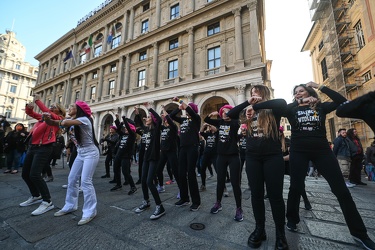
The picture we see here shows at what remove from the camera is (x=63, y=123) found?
8.91 feet

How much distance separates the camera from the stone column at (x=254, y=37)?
47.4ft

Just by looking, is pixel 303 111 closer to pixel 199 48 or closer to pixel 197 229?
pixel 197 229

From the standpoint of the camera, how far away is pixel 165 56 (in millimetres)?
19797

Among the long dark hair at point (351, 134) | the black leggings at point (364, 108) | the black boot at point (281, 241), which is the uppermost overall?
the long dark hair at point (351, 134)

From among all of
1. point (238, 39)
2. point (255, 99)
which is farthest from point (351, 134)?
point (238, 39)

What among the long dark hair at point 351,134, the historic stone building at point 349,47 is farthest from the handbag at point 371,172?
the historic stone building at point 349,47

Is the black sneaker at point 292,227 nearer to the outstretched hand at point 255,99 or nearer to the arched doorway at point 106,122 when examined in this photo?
the outstretched hand at point 255,99

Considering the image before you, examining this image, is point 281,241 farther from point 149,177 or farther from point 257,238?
point 149,177

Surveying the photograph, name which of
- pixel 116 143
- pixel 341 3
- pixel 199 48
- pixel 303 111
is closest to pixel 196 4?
pixel 199 48

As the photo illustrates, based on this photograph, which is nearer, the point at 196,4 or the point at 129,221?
the point at 129,221

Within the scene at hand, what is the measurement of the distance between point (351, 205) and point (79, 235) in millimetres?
3399

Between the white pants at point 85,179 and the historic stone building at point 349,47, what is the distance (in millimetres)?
15289

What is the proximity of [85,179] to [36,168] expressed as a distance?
1.26 metres

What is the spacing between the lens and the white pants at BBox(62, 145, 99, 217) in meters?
2.84
